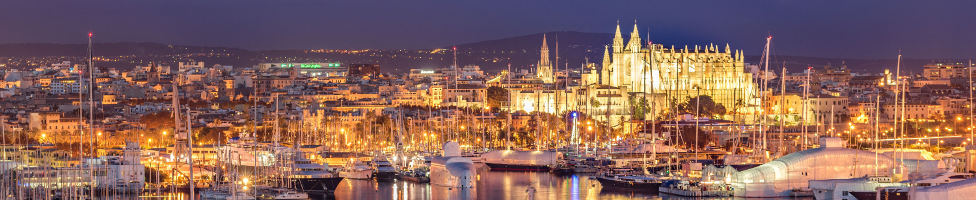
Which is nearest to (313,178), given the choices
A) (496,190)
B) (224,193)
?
(224,193)

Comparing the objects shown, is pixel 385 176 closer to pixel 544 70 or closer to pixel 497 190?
pixel 497 190

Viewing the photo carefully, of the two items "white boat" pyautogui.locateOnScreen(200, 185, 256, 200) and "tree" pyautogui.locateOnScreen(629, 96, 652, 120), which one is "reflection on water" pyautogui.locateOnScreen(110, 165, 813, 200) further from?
"tree" pyautogui.locateOnScreen(629, 96, 652, 120)

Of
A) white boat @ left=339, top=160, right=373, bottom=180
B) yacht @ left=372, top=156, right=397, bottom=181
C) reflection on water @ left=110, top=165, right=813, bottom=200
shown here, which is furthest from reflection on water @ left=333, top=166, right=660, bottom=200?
yacht @ left=372, top=156, right=397, bottom=181

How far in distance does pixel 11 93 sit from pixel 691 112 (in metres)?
40.8

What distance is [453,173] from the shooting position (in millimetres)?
43469

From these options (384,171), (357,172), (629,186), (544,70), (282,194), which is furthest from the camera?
(544,70)

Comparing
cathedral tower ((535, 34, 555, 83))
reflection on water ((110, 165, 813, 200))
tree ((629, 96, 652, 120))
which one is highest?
cathedral tower ((535, 34, 555, 83))

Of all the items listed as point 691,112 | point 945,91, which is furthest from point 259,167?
point 945,91

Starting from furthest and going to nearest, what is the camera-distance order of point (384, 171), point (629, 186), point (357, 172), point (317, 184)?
point (384, 171)
point (357, 172)
point (629, 186)
point (317, 184)

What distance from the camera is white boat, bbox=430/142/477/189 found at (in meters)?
43.4

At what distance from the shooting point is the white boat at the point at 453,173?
142 feet

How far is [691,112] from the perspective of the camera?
270ft

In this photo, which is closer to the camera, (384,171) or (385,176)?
(385,176)

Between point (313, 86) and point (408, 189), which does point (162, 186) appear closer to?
point (408, 189)
